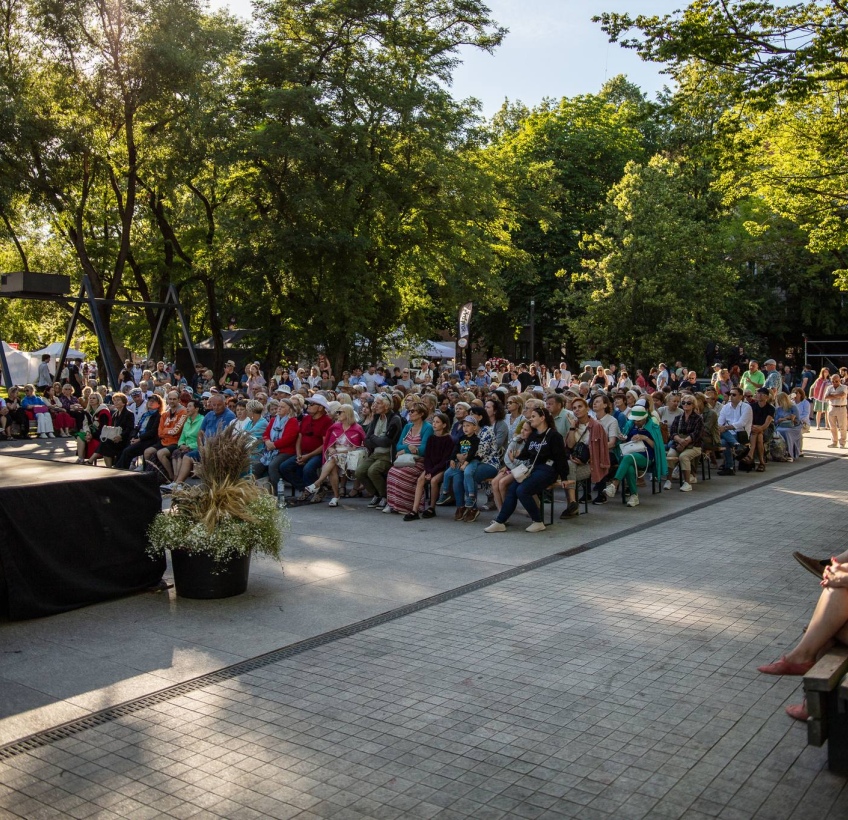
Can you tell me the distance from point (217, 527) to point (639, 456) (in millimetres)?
7099

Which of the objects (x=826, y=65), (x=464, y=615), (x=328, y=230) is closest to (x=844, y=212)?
(x=826, y=65)

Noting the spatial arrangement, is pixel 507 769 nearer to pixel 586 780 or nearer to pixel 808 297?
pixel 586 780

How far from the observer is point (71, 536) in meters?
7.07

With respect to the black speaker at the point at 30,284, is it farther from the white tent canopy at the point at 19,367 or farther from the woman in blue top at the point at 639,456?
the woman in blue top at the point at 639,456

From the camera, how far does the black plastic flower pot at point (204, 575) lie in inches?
293

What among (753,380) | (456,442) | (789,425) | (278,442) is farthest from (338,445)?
(753,380)

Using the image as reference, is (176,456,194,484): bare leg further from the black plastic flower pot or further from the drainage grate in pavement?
the drainage grate in pavement

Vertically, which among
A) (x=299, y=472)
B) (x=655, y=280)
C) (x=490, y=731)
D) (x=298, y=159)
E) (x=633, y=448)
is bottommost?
(x=490, y=731)

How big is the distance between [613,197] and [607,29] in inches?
1022

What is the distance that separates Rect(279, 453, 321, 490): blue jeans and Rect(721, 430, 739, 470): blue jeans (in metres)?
7.34

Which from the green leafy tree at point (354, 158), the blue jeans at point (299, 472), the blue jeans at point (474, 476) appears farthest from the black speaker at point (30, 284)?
the blue jeans at point (474, 476)

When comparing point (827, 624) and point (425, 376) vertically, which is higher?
point (425, 376)

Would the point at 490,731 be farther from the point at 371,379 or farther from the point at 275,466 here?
the point at 371,379

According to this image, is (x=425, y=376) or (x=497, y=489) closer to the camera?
(x=497, y=489)
